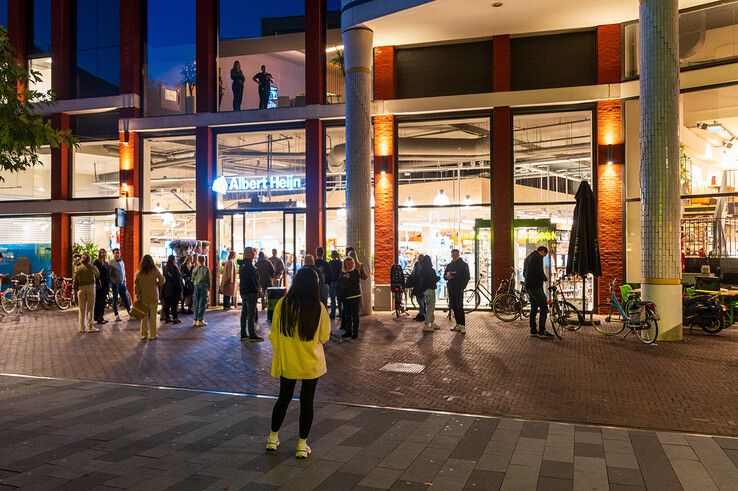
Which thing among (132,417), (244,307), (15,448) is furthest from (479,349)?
(15,448)

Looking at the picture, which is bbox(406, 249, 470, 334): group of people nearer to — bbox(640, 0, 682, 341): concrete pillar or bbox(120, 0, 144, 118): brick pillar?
bbox(640, 0, 682, 341): concrete pillar

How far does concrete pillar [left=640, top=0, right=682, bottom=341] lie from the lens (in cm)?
1216

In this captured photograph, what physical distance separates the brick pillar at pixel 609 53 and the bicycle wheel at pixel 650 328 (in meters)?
7.59

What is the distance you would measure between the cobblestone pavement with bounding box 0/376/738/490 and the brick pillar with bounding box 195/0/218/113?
14.6 m

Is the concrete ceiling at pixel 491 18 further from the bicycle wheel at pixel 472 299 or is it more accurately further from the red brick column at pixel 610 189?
the bicycle wheel at pixel 472 299

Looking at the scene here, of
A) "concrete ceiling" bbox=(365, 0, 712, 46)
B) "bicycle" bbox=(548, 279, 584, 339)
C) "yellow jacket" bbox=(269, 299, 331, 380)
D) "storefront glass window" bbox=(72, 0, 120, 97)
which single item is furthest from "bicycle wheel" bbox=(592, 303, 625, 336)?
"storefront glass window" bbox=(72, 0, 120, 97)

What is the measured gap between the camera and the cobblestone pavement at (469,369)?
7281 mm

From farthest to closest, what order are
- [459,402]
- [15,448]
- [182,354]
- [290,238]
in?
[290,238]
[182,354]
[459,402]
[15,448]

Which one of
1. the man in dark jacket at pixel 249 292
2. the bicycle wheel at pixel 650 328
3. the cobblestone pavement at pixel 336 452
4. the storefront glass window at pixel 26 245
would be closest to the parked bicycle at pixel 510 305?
the bicycle wheel at pixel 650 328

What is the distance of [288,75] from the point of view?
19875 millimetres

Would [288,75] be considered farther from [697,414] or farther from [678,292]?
[697,414]

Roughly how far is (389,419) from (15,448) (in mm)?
3564

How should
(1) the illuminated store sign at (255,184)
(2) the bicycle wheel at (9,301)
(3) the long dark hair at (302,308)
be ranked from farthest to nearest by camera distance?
(1) the illuminated store sign at (255,184)
(2) the bicycle wheel at (9,301)
(3) the long dark hair at (302,308)

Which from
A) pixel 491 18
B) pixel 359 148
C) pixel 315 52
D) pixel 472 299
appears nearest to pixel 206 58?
pixel 315 52
